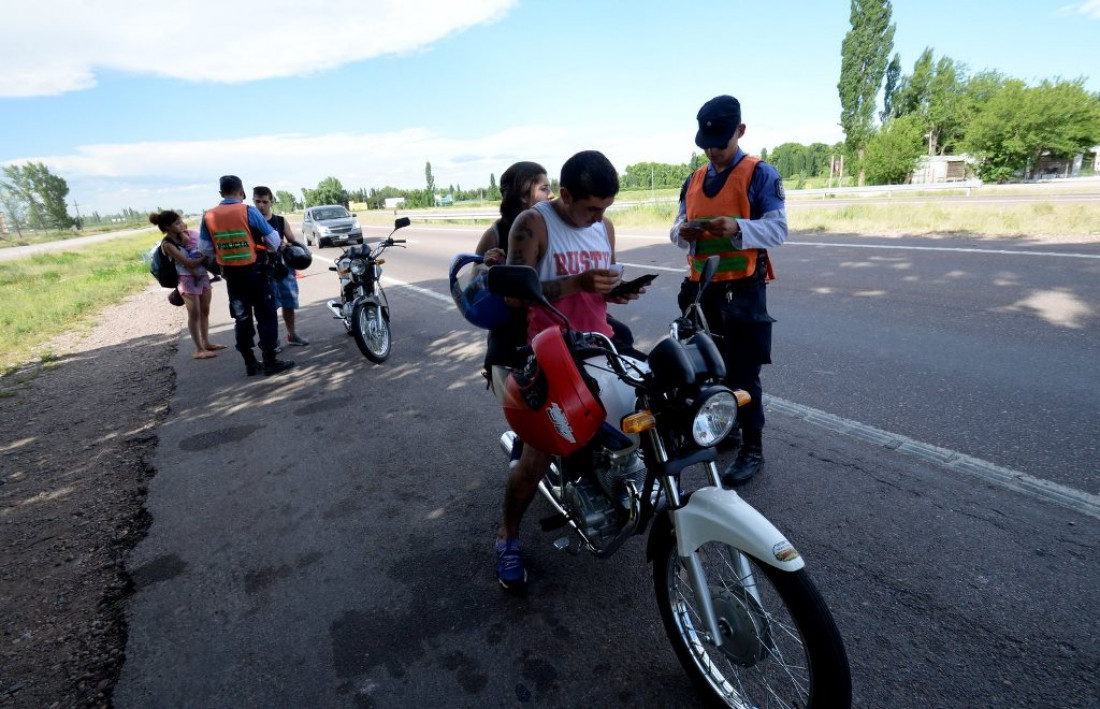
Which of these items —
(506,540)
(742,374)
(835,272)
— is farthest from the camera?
(835,272)

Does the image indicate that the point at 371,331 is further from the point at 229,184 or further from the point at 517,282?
the point at 517,282

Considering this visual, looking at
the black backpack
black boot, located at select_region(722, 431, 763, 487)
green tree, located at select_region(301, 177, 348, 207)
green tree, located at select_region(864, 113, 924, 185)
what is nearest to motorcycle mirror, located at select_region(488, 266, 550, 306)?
black boot, located at select_region(722, 431, 763, 487)

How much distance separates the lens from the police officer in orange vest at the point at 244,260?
5777mm

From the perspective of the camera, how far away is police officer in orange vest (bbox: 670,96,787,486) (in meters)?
2.92

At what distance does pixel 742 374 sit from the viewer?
3.23m

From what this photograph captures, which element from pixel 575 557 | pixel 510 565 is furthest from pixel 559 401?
pixel 575 557

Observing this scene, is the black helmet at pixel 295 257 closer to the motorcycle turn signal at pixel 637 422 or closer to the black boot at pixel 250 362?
the black boot at pixel 250 362

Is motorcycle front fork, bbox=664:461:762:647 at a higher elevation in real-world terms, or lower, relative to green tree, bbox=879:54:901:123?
lower

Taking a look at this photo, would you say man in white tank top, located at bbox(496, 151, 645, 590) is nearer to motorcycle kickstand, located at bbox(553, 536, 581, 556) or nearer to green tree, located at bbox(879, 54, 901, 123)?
motorcycle kickstand, located at bbox(553, 536, 581, 556)

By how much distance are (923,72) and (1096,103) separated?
58.2ft

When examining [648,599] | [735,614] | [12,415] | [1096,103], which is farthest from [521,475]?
[1096,103]

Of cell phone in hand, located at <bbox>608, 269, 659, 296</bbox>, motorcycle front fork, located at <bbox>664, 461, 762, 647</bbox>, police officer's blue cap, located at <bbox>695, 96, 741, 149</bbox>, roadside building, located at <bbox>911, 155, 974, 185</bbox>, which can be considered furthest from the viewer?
roadside building, located at <bbox>911, 155, 974, 185</bbox>

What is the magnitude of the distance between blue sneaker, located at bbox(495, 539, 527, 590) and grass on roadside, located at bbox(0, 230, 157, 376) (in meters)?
7.90

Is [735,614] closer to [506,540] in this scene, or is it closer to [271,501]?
[506,540]
